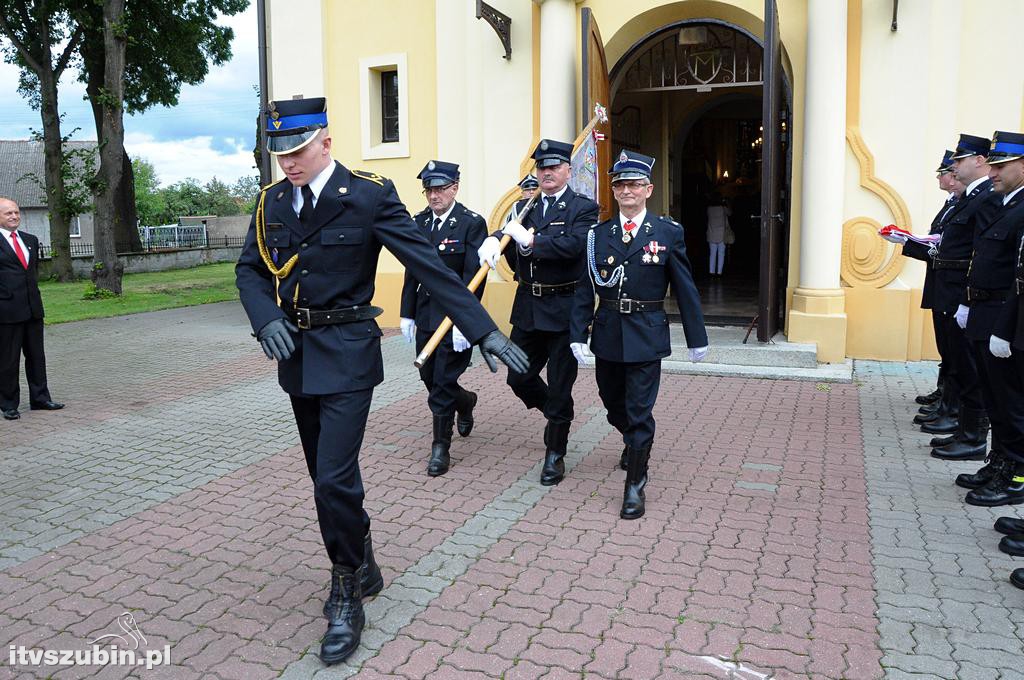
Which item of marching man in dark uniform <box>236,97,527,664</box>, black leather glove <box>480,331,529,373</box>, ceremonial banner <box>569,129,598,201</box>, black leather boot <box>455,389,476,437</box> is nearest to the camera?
black leather glove <box>480,331,529,373</box>

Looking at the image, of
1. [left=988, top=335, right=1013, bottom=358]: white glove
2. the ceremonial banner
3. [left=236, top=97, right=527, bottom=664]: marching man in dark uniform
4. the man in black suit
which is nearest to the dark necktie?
[left=236, top=97, right=527, bottom=664]: marching man in dark uniform

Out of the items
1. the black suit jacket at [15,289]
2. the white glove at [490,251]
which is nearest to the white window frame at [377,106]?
the black suit jacket at [15,289]

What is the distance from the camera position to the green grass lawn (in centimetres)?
1647

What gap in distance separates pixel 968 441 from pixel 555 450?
3016mm

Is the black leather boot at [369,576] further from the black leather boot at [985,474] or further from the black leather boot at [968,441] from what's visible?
the black leather boot at [968,441]

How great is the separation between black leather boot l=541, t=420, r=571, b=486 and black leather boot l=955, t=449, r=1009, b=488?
251cm

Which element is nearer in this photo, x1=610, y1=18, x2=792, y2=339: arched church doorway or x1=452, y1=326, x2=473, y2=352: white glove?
x1=452, y1=326, x2=473, y2=352: white glove

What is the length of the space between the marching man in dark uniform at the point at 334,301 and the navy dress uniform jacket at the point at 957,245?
4.18m

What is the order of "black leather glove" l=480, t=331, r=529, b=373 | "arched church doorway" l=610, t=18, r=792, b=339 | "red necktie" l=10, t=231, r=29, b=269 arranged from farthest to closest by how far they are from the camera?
"arched church doorway" l=610, t=18, r=792, b=339 → "red necktie" l=10, t=231, r=29, b=269 → "black leather glove" l=480, t=331, r=529, b=373

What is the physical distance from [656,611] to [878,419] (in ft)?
14.1

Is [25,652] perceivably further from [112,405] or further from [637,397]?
[112,405]

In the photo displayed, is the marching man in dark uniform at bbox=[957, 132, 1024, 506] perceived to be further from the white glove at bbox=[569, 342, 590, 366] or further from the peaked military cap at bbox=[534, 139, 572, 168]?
the peaked military cap at bbox=[534, 139, 572, 168]

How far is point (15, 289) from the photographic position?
7660mm

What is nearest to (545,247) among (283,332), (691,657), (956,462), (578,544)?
(578,544)
